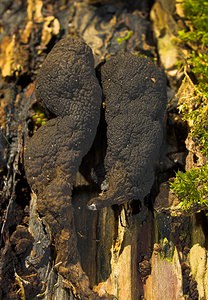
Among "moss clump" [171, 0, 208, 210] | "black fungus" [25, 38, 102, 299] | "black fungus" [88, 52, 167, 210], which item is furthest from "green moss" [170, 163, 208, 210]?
"black fungus" [25, 38, 102, 299]

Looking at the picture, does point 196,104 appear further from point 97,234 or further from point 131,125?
point 97,234

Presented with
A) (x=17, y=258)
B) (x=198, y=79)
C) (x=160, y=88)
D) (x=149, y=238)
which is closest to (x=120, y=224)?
(x=149, y=238)

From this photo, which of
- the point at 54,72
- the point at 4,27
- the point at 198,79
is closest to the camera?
the point at 54,72

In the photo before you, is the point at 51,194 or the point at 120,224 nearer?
the point at 51,194

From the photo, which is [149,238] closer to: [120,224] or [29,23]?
[120,224]

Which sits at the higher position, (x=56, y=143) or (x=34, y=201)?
(x=56, y=143)

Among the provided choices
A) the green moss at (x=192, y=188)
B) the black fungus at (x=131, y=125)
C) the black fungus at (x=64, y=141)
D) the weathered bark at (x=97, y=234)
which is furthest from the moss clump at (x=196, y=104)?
the black fungus at (x=64, y=141)

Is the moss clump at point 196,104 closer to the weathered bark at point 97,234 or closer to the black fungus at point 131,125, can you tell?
the weathered bark at point 97,234

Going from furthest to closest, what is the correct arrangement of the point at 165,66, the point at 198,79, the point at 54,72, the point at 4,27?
the point at 4,27
the point at 165,66
the point at 198,79
the point at 54,72

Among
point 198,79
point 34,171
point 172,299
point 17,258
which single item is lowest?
point 172,299
